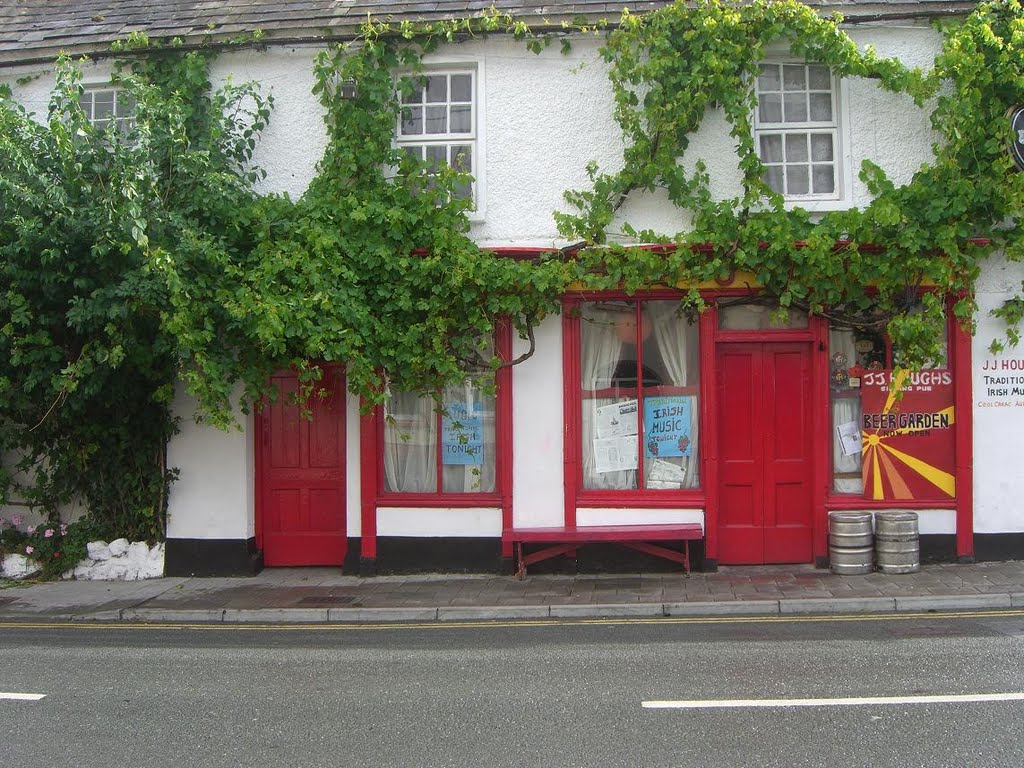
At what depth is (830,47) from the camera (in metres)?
9.25

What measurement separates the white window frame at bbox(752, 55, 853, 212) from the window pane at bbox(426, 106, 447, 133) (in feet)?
11.1

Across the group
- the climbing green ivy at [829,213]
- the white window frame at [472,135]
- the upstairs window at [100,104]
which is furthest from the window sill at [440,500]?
the upstairs window at [100,104]

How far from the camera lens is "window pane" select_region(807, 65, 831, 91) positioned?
389 inches

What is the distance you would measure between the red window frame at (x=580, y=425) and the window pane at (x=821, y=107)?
8.24 ft

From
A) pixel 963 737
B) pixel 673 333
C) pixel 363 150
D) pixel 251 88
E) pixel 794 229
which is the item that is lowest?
pixel 963 737

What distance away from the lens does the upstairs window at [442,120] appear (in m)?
10.1

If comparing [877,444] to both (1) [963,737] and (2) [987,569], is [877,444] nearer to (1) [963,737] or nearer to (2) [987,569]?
(2) [987,569]

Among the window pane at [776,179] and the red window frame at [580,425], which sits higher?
the window pane at [776,179]

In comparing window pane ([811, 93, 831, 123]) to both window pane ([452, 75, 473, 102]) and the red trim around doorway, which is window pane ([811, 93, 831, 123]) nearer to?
the red trim around doorway

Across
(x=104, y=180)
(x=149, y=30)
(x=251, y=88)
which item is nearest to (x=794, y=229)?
(x=251, y=88)

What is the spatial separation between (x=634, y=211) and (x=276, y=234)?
3802 mm

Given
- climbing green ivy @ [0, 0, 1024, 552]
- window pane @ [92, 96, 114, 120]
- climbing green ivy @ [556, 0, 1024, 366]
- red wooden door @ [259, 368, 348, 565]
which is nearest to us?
climbing green ivy @ [0, 0, 1024, 552]

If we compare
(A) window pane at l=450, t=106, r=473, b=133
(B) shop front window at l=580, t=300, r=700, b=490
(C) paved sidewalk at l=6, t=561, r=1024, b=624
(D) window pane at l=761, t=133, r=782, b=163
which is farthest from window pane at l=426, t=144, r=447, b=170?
(C) paved sidewalk at l=6, t=561, r=1024, b=624

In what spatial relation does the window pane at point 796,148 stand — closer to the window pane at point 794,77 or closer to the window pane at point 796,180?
the window pane at point 796,180
